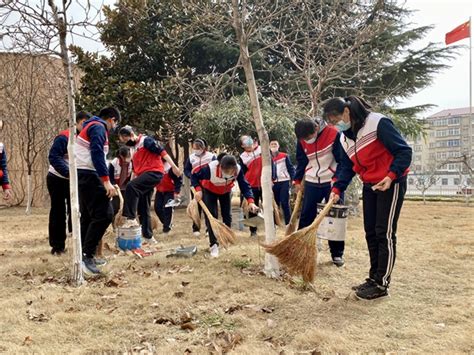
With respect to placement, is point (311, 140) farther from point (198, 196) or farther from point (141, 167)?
point (141, 167)

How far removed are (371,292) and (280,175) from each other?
13.7ft

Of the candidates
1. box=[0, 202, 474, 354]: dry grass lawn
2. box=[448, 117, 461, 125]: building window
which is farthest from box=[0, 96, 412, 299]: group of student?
box=[448, 117, 461, 125]: building window

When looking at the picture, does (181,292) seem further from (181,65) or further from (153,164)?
(181,65)

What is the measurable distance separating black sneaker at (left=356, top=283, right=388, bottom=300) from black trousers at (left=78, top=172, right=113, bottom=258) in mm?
2813

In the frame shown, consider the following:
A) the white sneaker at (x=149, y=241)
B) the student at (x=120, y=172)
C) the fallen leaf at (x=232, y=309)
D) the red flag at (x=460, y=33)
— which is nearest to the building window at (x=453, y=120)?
the red flag at (x=460, y=33)

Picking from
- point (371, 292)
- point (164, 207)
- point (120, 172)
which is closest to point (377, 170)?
point (371, 292)

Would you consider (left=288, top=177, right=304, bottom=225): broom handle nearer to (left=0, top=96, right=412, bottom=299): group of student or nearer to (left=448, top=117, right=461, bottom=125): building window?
(left=0, top=96, right=412, bottom=299): group of student

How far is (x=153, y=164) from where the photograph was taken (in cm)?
630

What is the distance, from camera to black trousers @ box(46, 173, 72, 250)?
5.79m

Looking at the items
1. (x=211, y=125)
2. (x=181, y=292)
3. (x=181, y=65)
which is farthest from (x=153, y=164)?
(x=181, y=65)

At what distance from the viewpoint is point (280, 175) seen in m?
7.81

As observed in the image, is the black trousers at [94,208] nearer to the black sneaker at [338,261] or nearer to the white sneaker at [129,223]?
the white sneaker at [129,223]

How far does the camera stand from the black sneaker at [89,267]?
181 inches

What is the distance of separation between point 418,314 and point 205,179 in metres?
3.23
